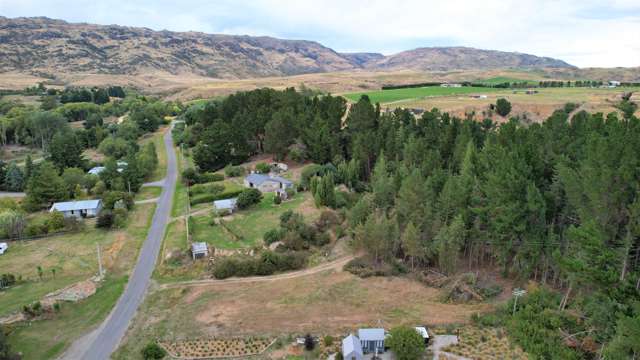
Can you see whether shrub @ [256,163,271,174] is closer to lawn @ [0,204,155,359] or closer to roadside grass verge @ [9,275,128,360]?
lawn @ [0,204,155,359]

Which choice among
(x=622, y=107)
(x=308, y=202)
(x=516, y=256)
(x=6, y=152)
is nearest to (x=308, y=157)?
(x=308, y=202)

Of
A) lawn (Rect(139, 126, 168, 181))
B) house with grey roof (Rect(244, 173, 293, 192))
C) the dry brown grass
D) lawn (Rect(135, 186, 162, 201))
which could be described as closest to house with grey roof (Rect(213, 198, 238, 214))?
house with grey roof (Rect(244, 173, 293, 192))

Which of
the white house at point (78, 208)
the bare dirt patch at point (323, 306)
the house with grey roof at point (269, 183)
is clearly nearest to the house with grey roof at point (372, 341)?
the bare dirt patch at point (323, 306)

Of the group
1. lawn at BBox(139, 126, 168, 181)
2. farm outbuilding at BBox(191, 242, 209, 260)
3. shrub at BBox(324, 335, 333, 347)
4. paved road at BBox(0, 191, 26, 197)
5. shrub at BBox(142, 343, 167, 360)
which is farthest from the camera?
lawn at BBox(139, 126, 168, 181)

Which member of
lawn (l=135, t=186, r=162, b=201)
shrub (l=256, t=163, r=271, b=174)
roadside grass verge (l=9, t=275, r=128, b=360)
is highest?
shrub (l=256, t=163, r=271, b=174)

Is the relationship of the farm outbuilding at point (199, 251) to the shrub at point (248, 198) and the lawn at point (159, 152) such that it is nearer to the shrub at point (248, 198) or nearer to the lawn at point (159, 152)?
the shrub at point (248, 198)

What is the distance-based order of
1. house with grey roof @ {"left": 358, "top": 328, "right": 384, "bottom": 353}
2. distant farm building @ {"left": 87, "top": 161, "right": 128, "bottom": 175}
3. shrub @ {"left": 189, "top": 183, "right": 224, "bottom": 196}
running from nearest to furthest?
house with grey roof @ {"left": 358, "top": 328, "right": 384, "bottom": 353}
shrub @ {"left": 189, "top": 183, "right": 224, "bottom": 196}
distant farm building @ {"left": 87, "top": 161, "right": 128, "bottom": 175}

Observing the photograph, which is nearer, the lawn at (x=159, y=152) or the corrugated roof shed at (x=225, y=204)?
the corrugated roof shed at (x=225, y=204)
